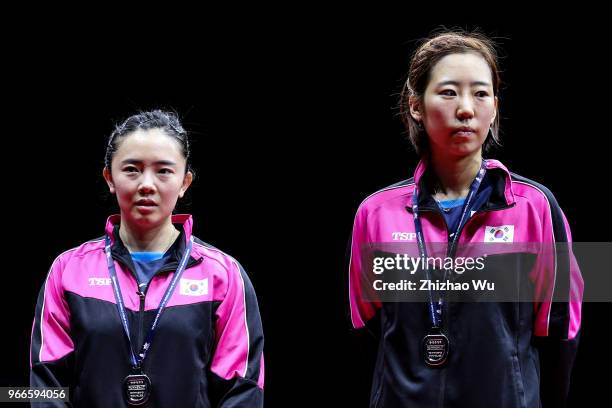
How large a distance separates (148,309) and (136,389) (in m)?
0.24

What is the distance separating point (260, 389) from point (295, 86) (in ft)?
6.87

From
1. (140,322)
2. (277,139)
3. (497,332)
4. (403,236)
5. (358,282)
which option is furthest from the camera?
(277,139)

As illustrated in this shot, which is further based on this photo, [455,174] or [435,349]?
[455,174]

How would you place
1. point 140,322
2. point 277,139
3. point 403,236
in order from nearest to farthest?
point 140,322
point 403,236
point 277,139

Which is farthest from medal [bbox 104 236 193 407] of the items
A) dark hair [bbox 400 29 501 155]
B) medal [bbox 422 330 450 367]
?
dark hair [bbox 400 29 501 155]

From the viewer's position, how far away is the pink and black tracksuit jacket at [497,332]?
260 centimetres

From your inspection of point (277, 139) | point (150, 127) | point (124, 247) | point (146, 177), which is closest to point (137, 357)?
point (124, 247)

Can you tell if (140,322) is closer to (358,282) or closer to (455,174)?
(358,282)

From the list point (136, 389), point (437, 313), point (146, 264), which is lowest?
point (136, 389)

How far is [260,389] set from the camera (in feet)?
9.07

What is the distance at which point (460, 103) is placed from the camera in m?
A: 2.76

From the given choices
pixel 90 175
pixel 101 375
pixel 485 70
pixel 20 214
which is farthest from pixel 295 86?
pixel 101 375

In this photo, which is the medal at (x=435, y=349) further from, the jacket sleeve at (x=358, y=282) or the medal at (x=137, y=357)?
the medal at (x=137, y=357)

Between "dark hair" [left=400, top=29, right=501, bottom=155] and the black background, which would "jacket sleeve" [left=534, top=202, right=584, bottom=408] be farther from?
the black background
